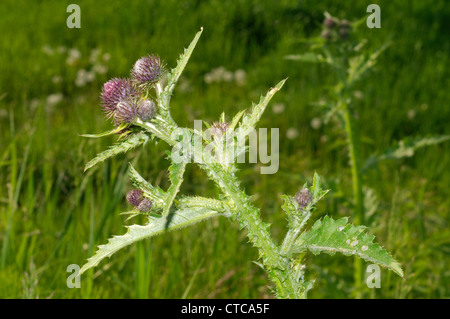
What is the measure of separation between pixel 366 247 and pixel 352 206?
1.65 metres

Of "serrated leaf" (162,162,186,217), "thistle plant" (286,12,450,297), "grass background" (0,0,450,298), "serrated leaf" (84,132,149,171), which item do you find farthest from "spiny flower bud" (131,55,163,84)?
"thistle plant" (286,12,450,297)

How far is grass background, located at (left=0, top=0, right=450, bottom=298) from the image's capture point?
232 cm

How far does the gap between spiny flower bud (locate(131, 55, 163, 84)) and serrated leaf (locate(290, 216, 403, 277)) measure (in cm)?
44

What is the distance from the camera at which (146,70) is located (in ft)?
3.50

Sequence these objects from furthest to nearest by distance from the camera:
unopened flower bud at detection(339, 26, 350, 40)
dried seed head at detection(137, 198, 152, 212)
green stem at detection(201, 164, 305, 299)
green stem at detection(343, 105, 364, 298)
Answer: unopened flower bud at detection(339, 26, 350, 40), green stem at detection(343, 105, 364, 298), dried seed head at detection(137, 198, 152, 212), green stem at detection(201, 164, 305, 299)

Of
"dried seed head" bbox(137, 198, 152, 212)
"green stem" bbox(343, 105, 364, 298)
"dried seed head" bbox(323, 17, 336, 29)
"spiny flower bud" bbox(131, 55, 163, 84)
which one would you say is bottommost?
"dried seed head" bbox(137, 198, 152, 212)

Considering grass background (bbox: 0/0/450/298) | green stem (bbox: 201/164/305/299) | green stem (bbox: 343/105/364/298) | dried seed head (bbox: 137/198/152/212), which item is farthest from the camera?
green stem (bbox: 343/105/364/298)

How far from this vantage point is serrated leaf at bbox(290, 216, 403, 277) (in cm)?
93

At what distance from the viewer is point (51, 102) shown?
172 inches

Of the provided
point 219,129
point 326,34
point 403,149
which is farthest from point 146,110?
point 403,149

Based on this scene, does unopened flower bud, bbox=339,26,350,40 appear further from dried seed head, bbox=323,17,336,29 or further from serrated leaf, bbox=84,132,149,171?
serrated leaf, bbox=84,132,149,171

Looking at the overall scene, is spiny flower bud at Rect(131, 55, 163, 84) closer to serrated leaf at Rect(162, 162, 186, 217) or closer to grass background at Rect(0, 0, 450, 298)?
serrated leaf at Rect(162, 162, 186, 217)

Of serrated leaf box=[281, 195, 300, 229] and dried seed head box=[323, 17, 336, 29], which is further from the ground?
dried seed head box=[323, 17, 336, 29]

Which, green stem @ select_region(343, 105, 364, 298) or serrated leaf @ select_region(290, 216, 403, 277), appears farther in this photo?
green stem @ select_region(343, 105, 364, 298)
